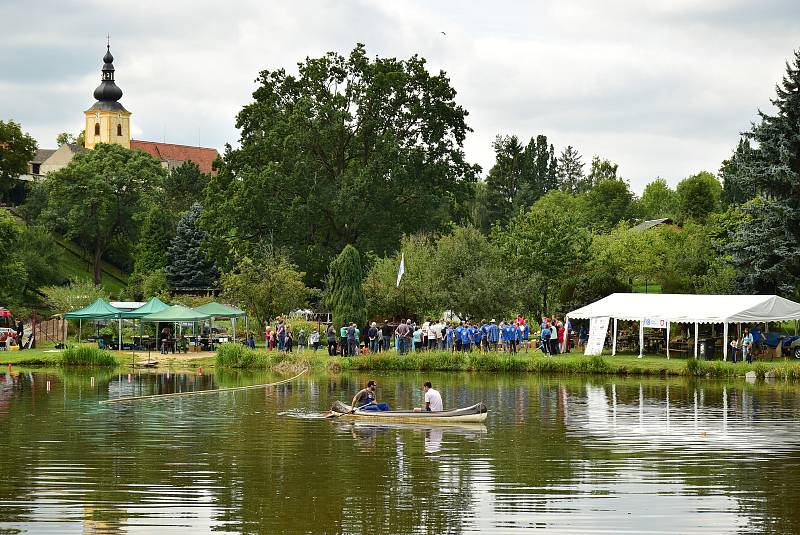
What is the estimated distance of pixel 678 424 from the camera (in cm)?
2864

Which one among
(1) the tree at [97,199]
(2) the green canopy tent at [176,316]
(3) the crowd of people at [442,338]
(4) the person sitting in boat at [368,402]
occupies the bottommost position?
(4) the person sitting in boat at [368,402]

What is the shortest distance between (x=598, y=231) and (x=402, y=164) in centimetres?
2889

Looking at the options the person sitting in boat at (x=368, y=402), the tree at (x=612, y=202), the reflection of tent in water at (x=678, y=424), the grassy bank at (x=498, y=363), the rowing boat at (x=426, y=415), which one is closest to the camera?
the reflection of tent in water at (x=678, y=424)

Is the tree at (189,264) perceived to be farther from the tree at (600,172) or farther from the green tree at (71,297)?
the tree at (600,172)

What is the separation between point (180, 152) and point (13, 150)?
78.8m

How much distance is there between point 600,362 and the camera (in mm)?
43688

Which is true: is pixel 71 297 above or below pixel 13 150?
below

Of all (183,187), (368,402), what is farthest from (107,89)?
(368,402)

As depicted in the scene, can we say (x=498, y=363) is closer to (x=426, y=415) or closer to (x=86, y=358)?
(x=426, y=415)

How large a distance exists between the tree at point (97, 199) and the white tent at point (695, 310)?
195 feet

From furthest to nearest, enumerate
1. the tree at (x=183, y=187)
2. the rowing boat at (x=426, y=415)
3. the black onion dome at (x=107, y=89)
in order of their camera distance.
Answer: the black onion dome at (x=107, y=89) → the tree at (x=183, y=187) → the rowing boat at (x=426, y=415)

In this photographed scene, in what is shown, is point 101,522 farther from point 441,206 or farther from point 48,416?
point 441,206

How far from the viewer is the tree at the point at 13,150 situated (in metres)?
100

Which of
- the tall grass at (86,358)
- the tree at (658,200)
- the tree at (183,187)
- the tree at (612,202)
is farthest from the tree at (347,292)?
the tree at (658,200)
